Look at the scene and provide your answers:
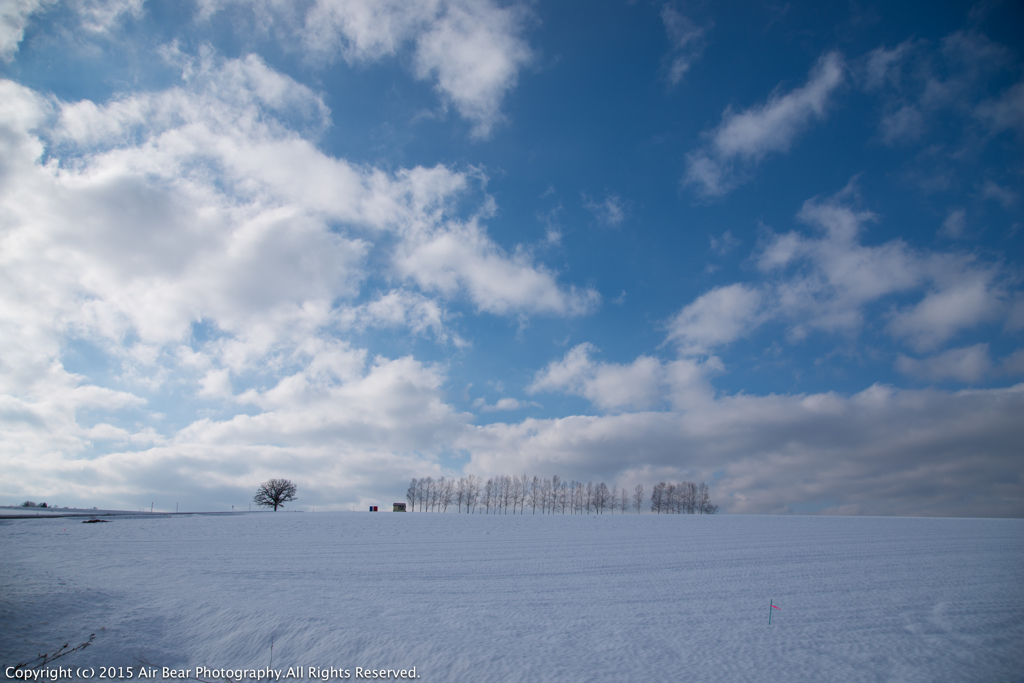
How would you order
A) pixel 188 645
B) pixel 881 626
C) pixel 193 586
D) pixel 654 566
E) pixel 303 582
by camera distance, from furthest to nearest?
pixel 654 566 < pixel 303 582 < pixel 193 586 < pixel 881 626 < pixel 188 645

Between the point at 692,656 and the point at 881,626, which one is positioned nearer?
the point at 692,656

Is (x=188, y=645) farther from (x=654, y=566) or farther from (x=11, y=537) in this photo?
(x=11, y=537)

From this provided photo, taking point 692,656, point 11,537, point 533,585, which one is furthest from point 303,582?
point 11,537

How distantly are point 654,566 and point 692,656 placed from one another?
11.9 metres

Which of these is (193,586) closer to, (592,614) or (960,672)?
(592,614)

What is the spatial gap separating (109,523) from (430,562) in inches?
1243

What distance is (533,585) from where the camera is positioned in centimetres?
2203

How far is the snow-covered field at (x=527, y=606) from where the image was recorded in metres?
13.9

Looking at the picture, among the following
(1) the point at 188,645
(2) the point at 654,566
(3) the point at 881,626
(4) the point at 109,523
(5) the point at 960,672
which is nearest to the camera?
(5) the point at 960,672

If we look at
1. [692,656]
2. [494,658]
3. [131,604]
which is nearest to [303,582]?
[131,604]

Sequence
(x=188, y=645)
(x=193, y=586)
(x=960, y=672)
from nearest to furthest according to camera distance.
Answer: (x=960, y=672) → (x=188, y=645) → (x=193, y=586)

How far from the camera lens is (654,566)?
1025 inches

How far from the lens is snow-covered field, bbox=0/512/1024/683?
13.9m

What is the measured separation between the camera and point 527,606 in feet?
62.1
